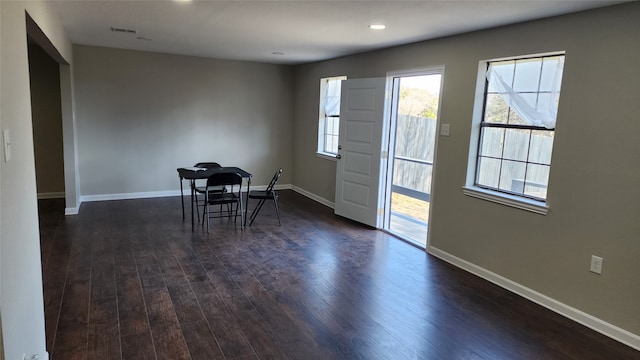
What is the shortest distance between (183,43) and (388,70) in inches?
107

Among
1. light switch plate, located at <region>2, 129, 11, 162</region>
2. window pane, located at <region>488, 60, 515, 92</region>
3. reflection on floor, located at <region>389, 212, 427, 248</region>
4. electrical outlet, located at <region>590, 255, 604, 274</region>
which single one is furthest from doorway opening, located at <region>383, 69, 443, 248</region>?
light switch plate, located at <region>2, 129, 11, 162</region>

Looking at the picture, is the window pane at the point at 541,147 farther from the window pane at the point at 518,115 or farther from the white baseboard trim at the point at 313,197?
the white baseboard trim at the point at 313,197

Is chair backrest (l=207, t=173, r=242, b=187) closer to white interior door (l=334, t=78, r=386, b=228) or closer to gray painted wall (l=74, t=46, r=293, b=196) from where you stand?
white interior door (l=334, t=78, r=386, b=228)

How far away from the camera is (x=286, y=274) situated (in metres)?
3.70

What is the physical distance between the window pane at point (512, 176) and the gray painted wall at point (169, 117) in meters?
4.67

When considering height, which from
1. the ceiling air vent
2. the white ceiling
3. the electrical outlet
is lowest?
the electrical outlet

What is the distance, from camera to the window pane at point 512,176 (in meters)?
3.52

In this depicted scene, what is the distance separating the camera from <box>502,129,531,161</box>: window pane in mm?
3463

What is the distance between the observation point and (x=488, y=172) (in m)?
3.82

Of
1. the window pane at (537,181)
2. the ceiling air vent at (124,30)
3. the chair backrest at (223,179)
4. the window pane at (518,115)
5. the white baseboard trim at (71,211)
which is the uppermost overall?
the ceiling air vent at (124,30)

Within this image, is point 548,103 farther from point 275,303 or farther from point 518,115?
point 275,303

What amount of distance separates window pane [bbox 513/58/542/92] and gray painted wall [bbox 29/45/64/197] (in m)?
6.27

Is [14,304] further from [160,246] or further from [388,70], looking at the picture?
[388,70]

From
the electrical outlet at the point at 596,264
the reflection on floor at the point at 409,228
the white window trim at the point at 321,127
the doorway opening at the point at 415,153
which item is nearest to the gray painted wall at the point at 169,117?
the white window trim at the point at 321,127
